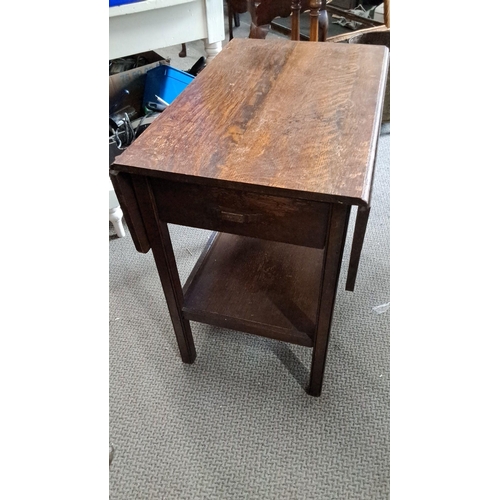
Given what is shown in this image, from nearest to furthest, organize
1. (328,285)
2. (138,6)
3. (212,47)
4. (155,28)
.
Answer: (328,285) → (138,6) → (155,28) → (212,47)

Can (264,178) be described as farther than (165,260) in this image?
No

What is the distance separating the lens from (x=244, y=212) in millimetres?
730

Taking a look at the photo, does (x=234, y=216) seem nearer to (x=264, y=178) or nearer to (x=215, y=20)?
(x=264, y=178)

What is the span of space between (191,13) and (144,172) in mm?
877

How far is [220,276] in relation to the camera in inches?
42.6

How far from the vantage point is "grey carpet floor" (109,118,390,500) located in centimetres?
92

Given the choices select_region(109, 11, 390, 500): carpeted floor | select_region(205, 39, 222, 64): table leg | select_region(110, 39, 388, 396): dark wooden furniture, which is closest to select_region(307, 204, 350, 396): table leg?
select_region(110, 39, 388, 396): dark wooden furniture

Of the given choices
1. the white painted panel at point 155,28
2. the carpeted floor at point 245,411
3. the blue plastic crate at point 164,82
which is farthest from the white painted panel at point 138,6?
the carpeted floor at point 245,411

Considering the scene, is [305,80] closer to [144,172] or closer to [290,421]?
[144,172]

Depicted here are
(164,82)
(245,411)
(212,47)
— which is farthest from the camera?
(164,82)

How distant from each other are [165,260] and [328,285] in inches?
13.5

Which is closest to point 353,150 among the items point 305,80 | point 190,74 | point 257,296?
point 305,80

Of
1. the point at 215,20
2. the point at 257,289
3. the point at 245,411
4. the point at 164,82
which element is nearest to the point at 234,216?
the point at 257,289

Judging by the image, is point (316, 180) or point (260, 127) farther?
point (260, 127)
